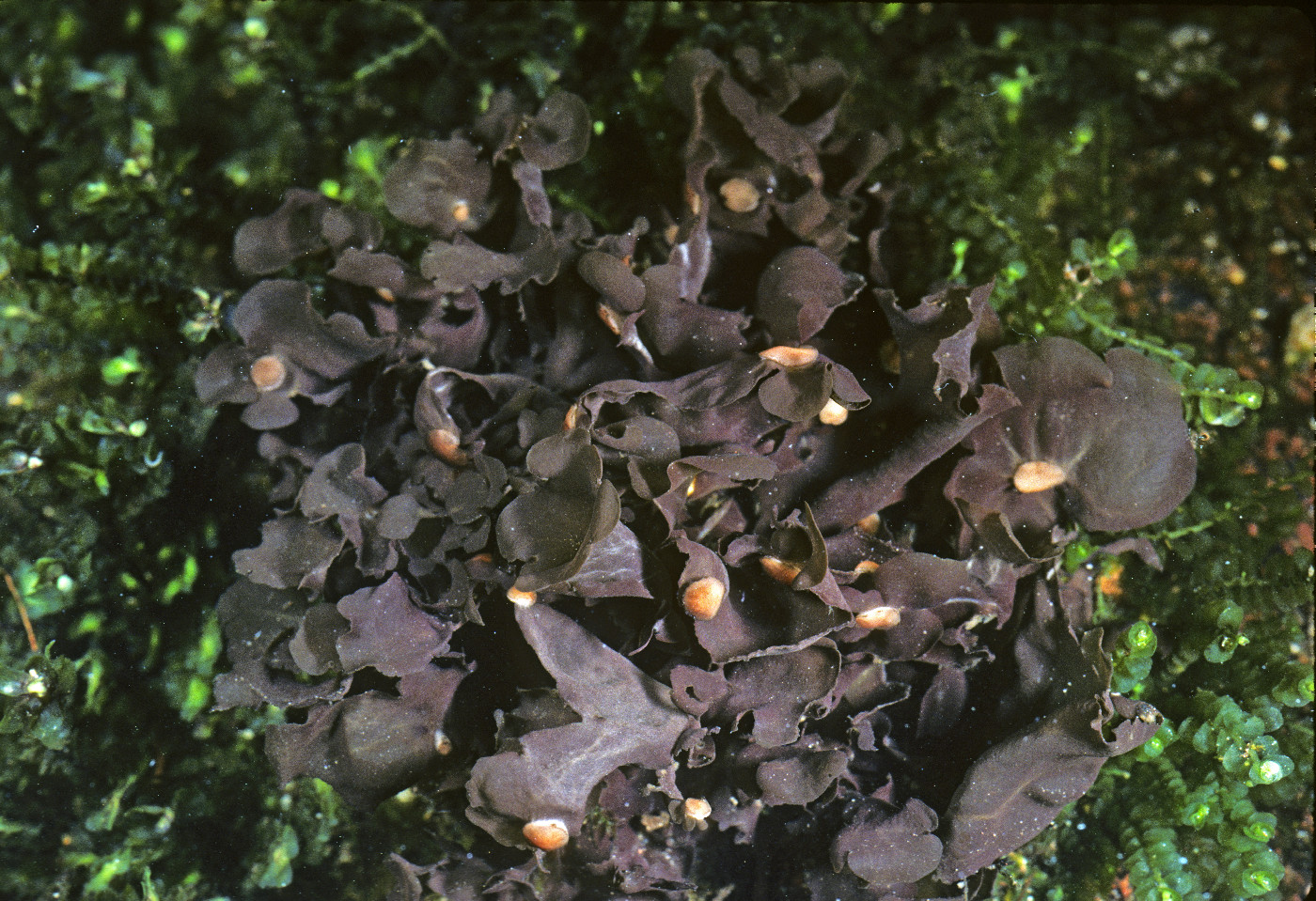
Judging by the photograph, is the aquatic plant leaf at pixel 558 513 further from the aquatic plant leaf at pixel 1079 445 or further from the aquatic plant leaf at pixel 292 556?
the aquatic plant leaf at pixel 1079 445

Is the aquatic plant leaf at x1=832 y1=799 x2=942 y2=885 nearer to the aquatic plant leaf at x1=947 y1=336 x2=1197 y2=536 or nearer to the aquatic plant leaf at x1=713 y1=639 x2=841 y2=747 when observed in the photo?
the aquatic plant leaf at x1=713 y1=639 x2=841 y2=747

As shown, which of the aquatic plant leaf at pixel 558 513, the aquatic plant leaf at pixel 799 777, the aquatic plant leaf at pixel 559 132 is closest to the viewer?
the aquatic plant leaf at pixel 558 513

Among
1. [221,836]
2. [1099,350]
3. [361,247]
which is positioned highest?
[361,247]

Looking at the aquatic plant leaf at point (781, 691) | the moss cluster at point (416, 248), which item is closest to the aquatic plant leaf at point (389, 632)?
the moss cluster at point (416, 248)

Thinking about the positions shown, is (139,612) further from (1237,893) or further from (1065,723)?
(1237,893)

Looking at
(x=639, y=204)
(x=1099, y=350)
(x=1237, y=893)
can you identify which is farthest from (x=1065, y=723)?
(x=639, y=204)

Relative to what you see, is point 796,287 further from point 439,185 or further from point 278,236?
point 278,236

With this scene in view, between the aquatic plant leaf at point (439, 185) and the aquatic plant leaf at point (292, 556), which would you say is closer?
the aquatic plant leaf at point (292, 556)

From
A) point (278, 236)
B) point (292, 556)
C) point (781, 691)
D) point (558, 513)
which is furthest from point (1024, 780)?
point (278, 236)

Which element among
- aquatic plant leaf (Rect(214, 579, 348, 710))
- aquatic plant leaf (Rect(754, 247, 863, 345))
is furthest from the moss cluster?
aquatic plant leaf (Rect(754, 247, 863, 345))
